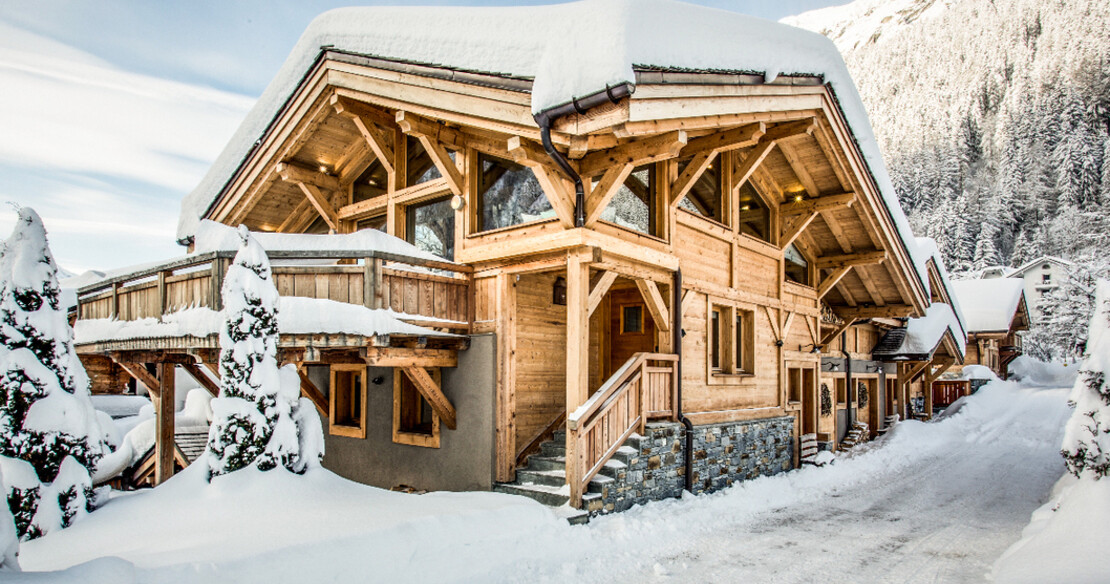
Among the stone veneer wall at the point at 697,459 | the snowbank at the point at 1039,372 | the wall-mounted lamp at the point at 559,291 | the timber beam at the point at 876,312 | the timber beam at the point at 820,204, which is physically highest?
the timber beam at the point at 820,204

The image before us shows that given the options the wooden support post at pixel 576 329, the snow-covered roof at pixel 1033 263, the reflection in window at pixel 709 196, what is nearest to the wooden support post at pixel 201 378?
the wooden support post at pixel 576 329

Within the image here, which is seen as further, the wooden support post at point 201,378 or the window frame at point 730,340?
the window frame at point 730,340

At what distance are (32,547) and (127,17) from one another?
397 inches

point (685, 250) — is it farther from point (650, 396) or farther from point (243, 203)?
point (243, 203)

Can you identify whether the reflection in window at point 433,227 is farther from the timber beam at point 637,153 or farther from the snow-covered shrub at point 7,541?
the snow-covered shrub at point 7,541

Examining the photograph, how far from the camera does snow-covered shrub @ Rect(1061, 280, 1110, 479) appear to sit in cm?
699

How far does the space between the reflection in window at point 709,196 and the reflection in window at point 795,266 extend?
3.13 m

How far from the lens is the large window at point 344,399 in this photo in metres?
11.7

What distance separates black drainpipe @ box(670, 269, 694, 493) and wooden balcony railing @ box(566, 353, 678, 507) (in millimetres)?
117

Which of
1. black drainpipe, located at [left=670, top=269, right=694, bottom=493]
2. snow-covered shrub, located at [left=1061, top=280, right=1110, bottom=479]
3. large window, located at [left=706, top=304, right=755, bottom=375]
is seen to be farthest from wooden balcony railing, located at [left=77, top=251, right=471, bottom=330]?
snow-covered shrub, located at [left=1061, top=280, right=1110, bottom=479]

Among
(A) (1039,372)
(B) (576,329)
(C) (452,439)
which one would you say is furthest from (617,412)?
(A) (1039,372)

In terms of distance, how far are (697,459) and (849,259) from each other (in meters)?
7.32

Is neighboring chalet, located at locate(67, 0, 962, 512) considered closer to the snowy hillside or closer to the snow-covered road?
the snow-covered road

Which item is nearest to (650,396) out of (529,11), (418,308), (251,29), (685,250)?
(685,250)
